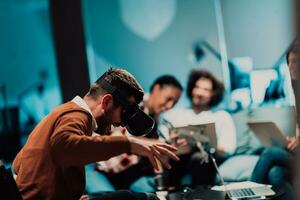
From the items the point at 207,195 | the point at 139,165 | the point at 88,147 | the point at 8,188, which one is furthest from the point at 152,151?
the point at 139,165

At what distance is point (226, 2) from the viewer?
3.84m

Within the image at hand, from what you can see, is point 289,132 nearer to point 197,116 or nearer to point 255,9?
point 197,116

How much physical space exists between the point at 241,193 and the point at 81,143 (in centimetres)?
109

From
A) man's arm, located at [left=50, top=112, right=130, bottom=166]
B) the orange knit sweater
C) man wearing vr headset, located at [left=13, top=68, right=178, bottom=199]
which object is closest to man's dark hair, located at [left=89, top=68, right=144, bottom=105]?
man wearing vr headset, located at [left=13, top=68, right=178, bottom=199]

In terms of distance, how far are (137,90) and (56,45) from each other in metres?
2.25

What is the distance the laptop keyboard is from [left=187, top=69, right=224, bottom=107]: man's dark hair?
135cm

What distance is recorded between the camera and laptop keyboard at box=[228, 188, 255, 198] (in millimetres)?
2428

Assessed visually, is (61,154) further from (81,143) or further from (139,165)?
(139,165)

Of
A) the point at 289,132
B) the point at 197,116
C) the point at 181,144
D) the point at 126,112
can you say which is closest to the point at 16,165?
the point at 126,112

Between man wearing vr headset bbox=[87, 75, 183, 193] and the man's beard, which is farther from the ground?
the man's beard

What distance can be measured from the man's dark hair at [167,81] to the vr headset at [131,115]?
177 centimetres

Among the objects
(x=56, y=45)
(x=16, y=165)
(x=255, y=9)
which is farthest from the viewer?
(x=56, y=45)

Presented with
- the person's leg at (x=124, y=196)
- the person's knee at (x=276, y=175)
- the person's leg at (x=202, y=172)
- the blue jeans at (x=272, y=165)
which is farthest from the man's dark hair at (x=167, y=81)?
the person's leg at (x=124, y=196)

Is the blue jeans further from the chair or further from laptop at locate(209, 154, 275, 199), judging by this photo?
the chair
